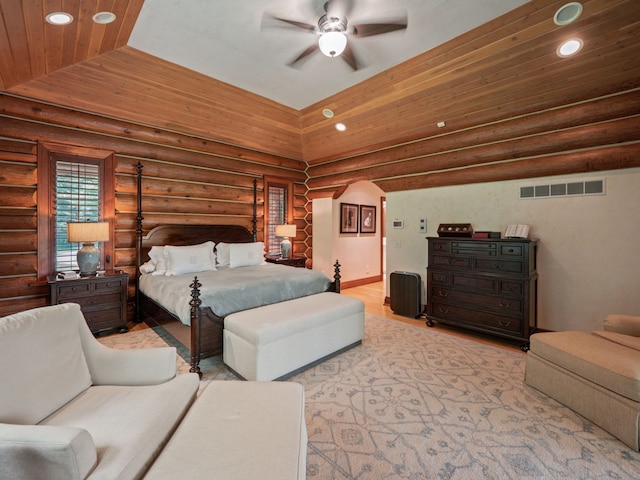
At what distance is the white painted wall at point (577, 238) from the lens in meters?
3.35

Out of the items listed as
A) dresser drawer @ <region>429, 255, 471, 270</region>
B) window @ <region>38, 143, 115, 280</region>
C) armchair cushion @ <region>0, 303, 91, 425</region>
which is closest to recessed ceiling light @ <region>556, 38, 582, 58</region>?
dresser drawer @ <region>429, 255, 471, 270</region>

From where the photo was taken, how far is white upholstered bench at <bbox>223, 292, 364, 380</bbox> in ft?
8.98

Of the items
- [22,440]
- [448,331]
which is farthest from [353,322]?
[22,440]

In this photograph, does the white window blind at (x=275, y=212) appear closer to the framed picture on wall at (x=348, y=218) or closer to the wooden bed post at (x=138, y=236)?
the framed picture on wall at (x=348, y=218)

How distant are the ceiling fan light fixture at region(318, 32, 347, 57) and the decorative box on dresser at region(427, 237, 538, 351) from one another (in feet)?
9.55

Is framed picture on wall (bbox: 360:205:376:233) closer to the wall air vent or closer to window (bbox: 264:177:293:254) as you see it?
window (bbox: 264:177:293:254)

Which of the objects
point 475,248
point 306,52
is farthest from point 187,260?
point 475,248

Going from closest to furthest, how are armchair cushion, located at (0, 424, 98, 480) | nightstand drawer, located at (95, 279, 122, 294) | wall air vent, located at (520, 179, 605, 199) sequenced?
armchair cushion, located at (0, 424, 98, 480) < wall air vent, located at (520, 179, 605, 199) < nightstand drawer, located at (95, 279, 122, 294)

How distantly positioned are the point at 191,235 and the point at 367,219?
14.7ft

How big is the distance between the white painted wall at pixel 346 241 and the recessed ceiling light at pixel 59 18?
16.3 feet

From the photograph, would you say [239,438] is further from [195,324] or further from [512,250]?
[512,250]

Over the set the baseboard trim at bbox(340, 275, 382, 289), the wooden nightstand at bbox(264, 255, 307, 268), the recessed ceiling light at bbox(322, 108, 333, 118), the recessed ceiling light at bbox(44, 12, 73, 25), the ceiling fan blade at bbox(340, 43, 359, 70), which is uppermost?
the recessed ceiling light at bbox(322, 108, 333, 118)

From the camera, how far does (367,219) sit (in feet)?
25.8

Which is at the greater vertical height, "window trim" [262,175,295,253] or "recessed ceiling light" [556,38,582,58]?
"recessed ceiling light" [556,38,582,58]
